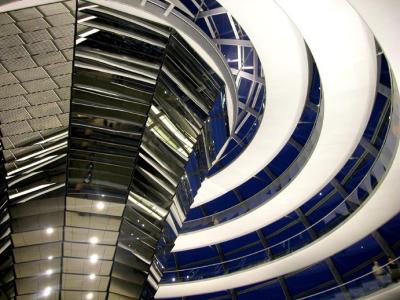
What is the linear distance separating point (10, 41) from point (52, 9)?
3.73 feet

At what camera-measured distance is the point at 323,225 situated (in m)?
19.6

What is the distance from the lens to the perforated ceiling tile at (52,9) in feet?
29.5

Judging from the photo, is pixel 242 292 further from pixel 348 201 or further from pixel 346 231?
pixel 348 201

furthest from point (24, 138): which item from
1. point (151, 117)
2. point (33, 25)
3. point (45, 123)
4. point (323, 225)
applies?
point (323, 225)

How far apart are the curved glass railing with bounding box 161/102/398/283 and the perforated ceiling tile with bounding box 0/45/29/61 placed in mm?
10110

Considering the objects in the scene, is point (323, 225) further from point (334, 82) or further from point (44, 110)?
point (44, 110)

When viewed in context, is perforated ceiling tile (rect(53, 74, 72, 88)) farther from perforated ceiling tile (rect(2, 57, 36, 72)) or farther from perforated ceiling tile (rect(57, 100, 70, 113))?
perforated ceiling tile (rect(2, 57, 36, 72))

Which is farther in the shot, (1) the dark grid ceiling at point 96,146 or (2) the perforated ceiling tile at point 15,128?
(2) the perforated ceiling tile at point 15,128

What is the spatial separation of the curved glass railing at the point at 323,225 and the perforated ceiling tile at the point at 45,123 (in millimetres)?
9412

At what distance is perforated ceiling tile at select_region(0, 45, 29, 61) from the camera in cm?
942

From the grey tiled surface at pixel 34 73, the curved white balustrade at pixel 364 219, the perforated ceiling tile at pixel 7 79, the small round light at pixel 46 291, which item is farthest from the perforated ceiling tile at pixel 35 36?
the small round light at pixel 46 291

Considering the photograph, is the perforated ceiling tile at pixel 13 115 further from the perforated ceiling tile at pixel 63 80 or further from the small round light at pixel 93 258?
the small round light at pixel 93 258

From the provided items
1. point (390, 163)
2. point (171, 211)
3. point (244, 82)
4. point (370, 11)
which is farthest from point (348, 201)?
point (370, 11)

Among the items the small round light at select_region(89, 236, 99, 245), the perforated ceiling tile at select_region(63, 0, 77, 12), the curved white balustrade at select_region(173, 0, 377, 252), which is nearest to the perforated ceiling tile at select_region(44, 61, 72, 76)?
the perforated ceiling tile at select_region(63, 0, 77, 12)
